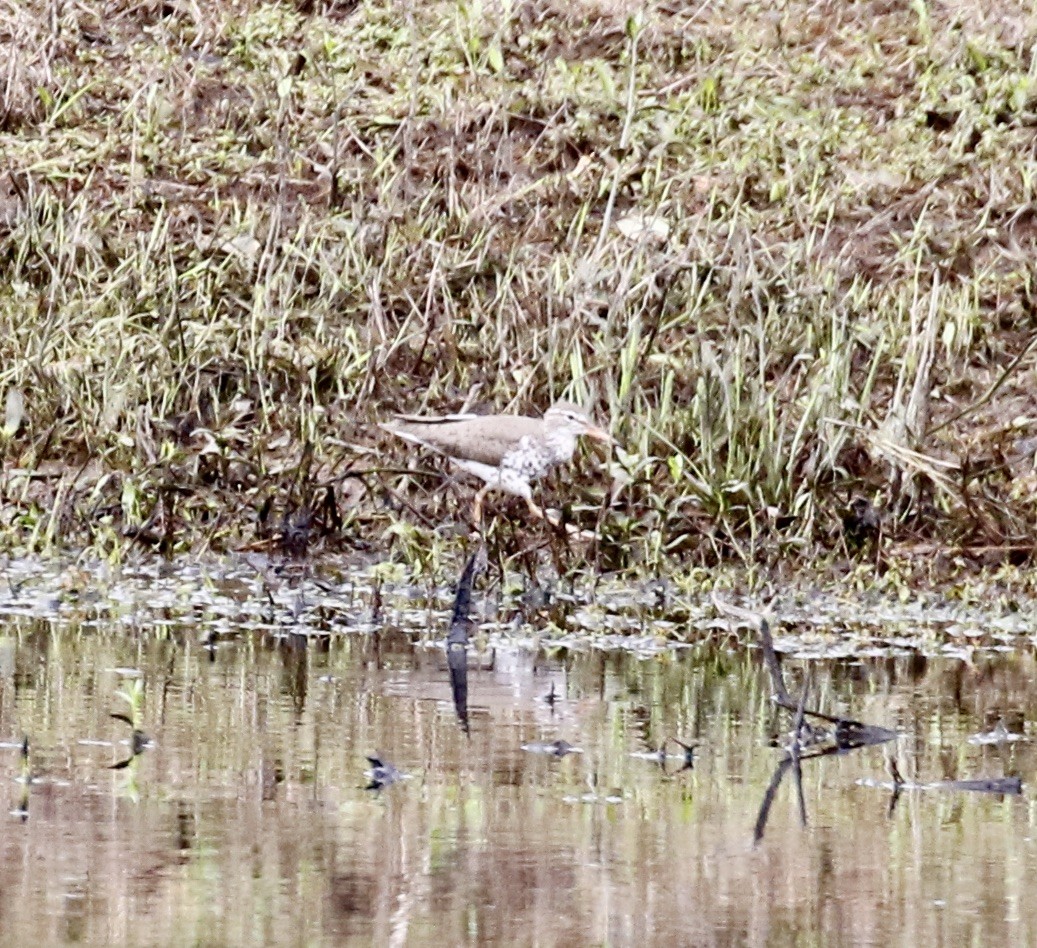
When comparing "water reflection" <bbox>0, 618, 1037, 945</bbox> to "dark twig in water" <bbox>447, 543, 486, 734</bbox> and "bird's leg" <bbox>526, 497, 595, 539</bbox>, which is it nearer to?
"dark twig in water" <bbox>447, 543, 486, 734</bbox>

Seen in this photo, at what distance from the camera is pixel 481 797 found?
17.4 feet

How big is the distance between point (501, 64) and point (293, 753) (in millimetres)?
8286

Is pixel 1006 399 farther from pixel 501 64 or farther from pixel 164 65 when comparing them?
pixel 164 65

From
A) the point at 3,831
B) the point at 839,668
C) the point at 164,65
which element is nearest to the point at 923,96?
the point at 164,65

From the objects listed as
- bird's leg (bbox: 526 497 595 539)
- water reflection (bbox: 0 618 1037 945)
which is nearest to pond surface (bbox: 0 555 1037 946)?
water reflection (bbox: 0 618 1037 945)

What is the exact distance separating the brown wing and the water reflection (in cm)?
170

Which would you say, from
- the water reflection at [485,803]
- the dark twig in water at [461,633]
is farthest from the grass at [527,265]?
the water reflection at [485,803]

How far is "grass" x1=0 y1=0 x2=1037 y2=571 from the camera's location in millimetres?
9617

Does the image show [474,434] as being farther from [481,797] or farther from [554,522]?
[481,797]

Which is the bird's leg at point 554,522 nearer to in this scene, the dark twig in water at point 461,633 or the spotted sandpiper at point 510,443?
the spotted sandpiper at point 510,443

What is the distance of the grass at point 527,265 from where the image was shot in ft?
31.6

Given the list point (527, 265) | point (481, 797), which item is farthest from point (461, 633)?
point (527, 265)

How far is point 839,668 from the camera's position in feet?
24.2

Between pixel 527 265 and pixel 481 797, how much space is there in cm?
682
